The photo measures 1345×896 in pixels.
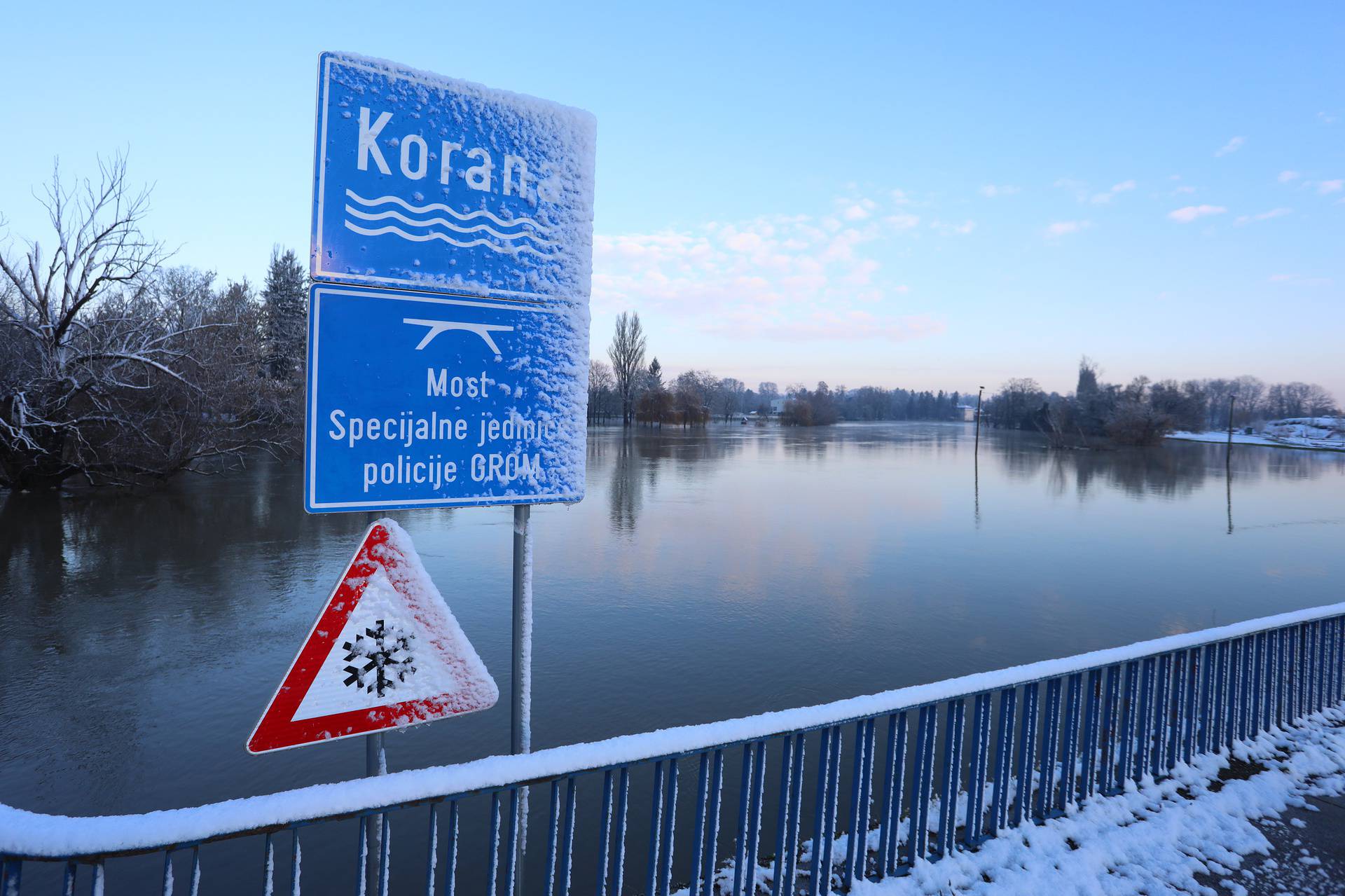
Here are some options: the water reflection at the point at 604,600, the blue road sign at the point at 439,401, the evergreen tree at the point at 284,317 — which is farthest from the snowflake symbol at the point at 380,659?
the evergreen tree at the point at 284,317

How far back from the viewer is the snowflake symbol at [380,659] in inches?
84.3

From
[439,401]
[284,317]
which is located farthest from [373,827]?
[284,317]

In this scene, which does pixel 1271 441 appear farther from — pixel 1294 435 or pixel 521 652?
pixel 521 652

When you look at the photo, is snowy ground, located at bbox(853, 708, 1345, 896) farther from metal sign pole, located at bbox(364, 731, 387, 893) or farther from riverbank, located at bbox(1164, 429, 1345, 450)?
riverbank, located at bbox(1164, 429, 1345, 450)

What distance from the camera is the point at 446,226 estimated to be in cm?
237

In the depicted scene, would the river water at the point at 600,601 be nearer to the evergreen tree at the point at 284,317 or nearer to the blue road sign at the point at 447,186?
the blue road sign at the point at 447,186

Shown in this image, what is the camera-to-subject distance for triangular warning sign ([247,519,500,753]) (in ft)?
6.77

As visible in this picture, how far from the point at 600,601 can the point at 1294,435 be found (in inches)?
5100

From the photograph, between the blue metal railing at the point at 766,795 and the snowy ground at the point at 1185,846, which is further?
the snowy ground at the point at 1185,846

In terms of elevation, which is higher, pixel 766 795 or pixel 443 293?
pixel 443 293

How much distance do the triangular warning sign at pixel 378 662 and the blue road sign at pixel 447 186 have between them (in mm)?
897

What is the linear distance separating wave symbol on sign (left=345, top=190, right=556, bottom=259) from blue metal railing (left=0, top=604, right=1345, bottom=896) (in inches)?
69.0

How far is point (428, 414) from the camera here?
2338 mm

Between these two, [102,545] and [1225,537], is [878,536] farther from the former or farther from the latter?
[102,545]
